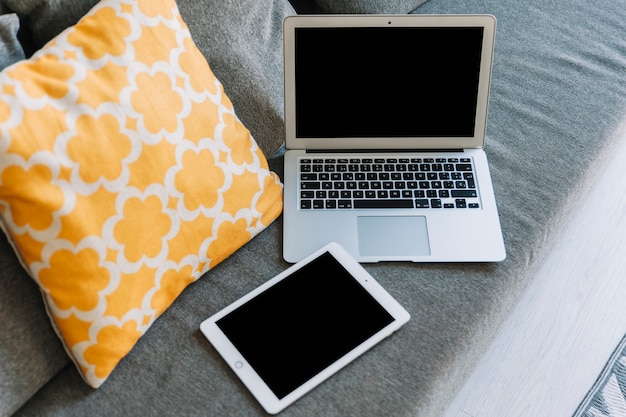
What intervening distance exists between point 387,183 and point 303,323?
32cm

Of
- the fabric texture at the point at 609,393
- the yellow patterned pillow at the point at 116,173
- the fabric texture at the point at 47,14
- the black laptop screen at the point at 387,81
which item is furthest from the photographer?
the fabric texture at the point at 609,393

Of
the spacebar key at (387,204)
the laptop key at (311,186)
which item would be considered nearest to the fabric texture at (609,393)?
the spacebar key at (387,204)

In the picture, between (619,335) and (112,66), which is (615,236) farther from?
(112,66)

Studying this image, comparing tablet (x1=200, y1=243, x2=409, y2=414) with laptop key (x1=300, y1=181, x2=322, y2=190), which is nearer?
tablet (x1=200, y1=243, x2=409, y2=414)

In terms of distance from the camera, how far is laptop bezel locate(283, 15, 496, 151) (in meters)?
1.08

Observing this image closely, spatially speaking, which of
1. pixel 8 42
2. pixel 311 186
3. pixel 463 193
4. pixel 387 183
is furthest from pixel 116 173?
pixel 463 193

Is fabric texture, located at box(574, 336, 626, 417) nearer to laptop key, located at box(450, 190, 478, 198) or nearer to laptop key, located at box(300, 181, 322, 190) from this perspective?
laptop key, located at box(450, 190, 478, 198)

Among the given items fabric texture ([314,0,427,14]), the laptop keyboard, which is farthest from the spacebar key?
fabric texture ([314,0,427,14])

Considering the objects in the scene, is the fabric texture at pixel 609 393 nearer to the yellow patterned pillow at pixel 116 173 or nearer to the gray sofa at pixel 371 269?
the gray sofa at pixel 371 269

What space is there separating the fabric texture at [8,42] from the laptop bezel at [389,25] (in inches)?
16.5

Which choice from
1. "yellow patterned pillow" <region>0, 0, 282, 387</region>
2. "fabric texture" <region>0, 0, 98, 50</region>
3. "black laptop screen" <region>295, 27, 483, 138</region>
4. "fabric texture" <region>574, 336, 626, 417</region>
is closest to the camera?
"yellow patterned pillow" <region>0, 0, 282, 387</region>

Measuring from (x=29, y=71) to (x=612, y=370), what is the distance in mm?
1264

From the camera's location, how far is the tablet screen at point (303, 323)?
928mm

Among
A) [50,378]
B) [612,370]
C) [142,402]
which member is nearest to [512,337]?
[612,370]
